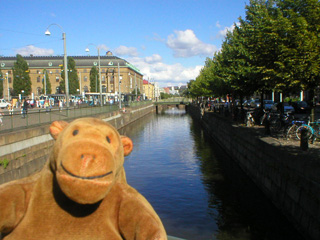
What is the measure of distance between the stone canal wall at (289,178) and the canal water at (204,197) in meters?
0.42

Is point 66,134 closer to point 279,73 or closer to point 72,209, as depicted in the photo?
point 72,209

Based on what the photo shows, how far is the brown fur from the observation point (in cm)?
252

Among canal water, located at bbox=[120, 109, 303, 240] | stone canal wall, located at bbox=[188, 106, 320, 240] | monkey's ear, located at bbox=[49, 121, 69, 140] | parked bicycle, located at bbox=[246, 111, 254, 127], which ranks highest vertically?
monkey's ear, located at bbox=[49, 121, 69, 140]

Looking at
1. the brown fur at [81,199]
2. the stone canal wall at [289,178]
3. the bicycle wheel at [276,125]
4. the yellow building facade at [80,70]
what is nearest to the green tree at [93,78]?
the yellow building facade at [80,70]

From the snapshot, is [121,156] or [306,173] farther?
[306,173]

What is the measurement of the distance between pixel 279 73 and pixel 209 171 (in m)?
6.82

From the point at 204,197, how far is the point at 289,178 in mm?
4332

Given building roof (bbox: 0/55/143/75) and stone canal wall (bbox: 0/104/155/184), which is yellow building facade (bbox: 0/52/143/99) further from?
stone canal wall (bbox: 0/104/155/184)

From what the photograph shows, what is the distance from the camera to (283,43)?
1391cm

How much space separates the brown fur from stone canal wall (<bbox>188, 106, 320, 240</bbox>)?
21.7 feet

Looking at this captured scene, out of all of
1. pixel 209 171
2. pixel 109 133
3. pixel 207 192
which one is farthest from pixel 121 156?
pixel 209 171

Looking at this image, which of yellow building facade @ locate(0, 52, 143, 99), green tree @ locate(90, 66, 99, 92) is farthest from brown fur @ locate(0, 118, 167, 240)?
yellow building facade @ locate(0, 52, 143, 99)

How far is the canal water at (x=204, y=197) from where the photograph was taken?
10.3 metres

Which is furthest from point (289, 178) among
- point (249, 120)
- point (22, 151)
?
point (249, 120)
